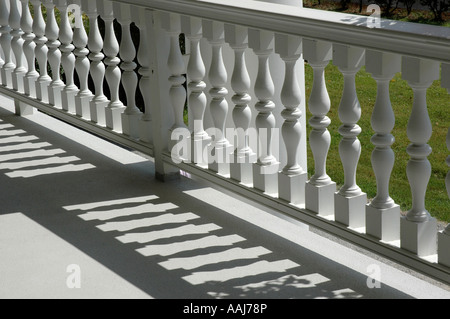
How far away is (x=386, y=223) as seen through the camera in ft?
10.4

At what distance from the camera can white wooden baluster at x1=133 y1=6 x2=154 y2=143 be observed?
4.28 m

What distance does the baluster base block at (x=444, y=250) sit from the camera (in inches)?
115

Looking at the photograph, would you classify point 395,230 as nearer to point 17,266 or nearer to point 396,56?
point 396,56

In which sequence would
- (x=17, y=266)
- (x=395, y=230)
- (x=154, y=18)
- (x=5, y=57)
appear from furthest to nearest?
(x=5, y=57) → (x=154, y=18) → (x=17, y=266) → (x=395, y=230)

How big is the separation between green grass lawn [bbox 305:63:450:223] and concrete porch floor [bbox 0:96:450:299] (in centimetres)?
250

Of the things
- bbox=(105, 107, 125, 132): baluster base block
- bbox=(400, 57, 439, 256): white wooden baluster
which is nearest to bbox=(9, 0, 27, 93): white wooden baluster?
bbox=(105, 107, 125, 132): baluster base block

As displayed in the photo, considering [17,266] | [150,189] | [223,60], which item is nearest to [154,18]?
[223,60]

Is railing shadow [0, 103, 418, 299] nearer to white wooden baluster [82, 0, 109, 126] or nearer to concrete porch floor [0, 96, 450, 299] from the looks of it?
concrete porch floor [0, 96, 450, 299]

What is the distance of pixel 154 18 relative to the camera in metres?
4.16

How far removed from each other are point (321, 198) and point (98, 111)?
5.95ft

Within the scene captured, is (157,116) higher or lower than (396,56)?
lower

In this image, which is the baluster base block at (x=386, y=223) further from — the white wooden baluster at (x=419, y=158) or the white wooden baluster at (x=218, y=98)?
the white wooden baluster at (x=218, y=98)

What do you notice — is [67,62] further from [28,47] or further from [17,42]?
[17,42]

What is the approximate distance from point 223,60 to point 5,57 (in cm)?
211
